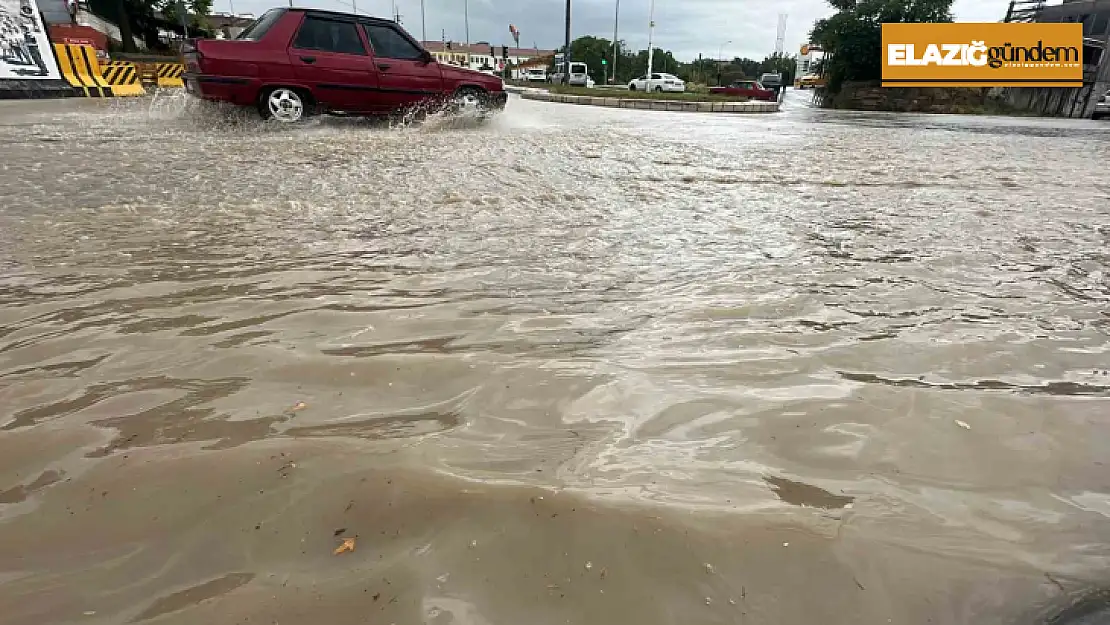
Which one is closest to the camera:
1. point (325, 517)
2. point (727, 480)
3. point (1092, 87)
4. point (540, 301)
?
point (325, 517)

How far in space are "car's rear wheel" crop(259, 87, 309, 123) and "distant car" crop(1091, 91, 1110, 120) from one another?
2959 cm

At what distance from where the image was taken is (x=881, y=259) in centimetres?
298

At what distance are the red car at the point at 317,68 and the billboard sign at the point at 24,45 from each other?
8329mm

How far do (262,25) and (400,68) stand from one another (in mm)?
1657

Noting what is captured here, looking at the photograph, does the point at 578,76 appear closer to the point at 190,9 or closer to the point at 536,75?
the point at 536,75

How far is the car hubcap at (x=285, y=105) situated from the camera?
7.24m

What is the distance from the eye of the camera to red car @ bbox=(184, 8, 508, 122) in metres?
6.91

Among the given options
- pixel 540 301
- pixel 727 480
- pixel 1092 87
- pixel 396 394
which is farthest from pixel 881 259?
pixel 1092 87

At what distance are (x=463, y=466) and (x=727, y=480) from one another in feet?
1.91

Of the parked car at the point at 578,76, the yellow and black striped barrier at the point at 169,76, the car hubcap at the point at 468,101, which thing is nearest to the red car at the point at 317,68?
the car hubcap at the point at 468,101

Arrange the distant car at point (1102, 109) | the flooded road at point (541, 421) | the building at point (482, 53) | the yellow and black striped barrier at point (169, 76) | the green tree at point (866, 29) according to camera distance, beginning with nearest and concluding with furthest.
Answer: the flooded road at point (541, 421) → the yellow and black striped barrier at point (169, 76) → the distant car at point (1102, 109) → the green tree at point (866, 29) → the building at point (482, 53)

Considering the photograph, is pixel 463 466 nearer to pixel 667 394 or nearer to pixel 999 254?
pixel 667 394

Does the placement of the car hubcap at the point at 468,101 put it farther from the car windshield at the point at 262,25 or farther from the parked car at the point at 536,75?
the parked car at the point at 536,75

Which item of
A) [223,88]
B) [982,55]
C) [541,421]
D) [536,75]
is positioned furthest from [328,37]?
[536,75]
